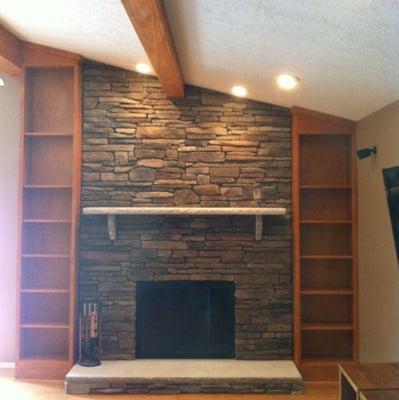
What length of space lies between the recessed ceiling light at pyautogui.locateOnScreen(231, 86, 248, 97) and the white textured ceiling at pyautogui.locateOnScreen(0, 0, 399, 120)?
7cm

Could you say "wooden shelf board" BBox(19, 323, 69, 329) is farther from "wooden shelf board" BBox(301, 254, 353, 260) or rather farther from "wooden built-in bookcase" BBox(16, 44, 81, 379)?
"wooden shelf board" BBox(301, 254, 353, 260)

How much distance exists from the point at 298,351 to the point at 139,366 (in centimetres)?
148

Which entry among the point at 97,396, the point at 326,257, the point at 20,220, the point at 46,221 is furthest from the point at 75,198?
the point at 326,257

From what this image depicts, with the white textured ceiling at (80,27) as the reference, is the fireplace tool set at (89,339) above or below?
below

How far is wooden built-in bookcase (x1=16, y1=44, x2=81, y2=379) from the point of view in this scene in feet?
14.2

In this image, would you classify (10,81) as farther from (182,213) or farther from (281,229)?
(281,229)

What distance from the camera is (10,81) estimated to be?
456 cm

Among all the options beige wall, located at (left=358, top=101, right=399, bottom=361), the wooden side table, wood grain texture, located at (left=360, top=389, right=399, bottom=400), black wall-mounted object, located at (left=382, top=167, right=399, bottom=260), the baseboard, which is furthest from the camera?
the baseboard

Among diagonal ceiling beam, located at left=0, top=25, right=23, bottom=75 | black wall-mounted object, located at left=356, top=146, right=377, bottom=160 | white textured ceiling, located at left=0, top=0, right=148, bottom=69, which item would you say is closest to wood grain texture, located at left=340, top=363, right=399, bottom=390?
black wall-mounted object, located at left=356, top=146, right=377, bottom=160

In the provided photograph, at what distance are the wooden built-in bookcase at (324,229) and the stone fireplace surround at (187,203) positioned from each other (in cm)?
15

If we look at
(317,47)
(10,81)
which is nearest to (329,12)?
(317,47)

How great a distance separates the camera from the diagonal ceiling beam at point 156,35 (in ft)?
8.05

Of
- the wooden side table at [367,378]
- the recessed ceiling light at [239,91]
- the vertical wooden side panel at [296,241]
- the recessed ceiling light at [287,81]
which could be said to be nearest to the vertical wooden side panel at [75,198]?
the recessed ceiling light at [239,91]

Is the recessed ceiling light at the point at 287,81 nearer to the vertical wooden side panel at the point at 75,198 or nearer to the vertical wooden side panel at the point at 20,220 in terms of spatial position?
the vertical wooden side panel at the point at 75,198
